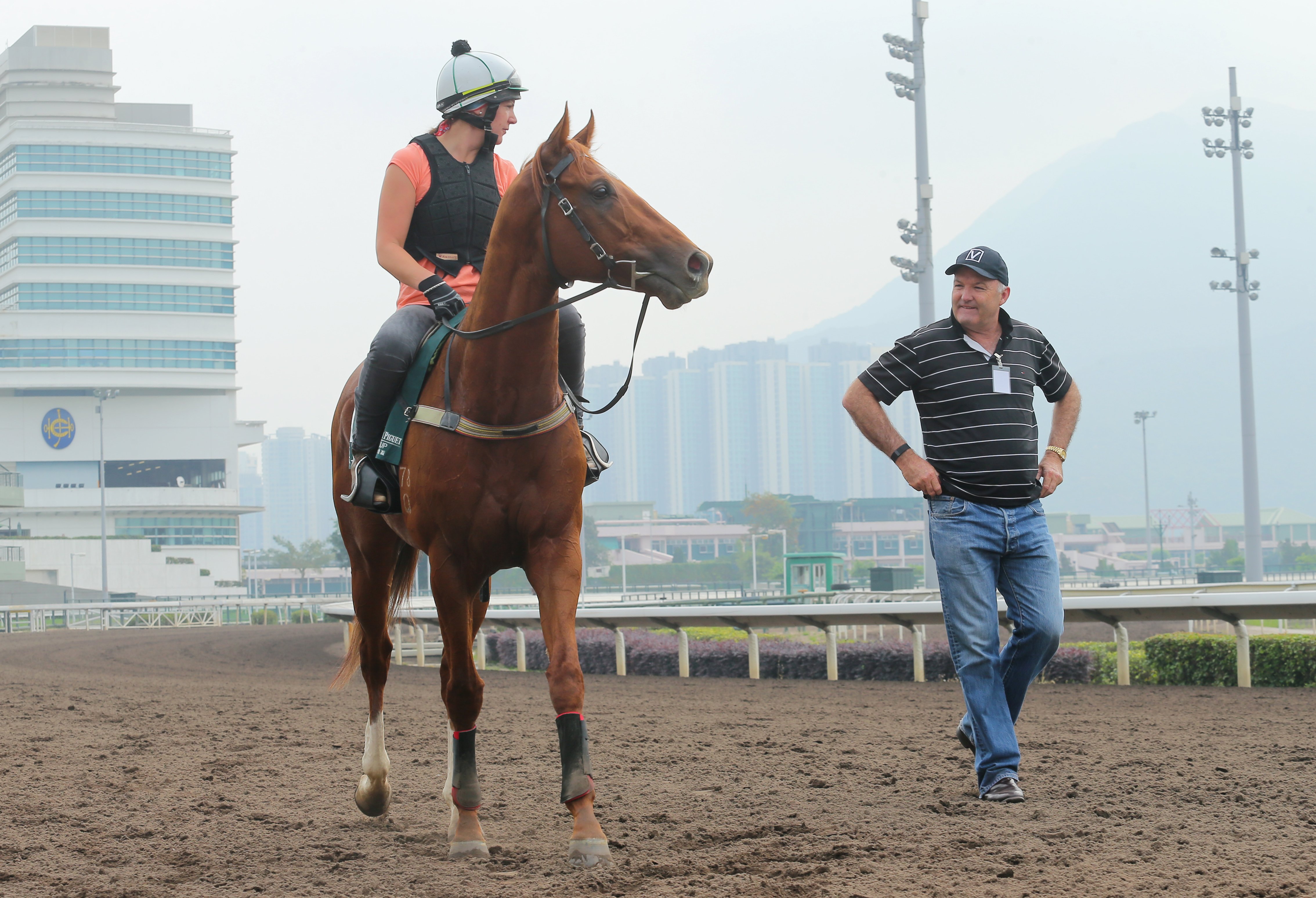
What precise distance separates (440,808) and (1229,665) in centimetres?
681

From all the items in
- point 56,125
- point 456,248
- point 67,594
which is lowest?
point 67,594

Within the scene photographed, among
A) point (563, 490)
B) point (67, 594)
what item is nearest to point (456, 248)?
point (563, 490)

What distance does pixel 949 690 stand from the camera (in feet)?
30.4

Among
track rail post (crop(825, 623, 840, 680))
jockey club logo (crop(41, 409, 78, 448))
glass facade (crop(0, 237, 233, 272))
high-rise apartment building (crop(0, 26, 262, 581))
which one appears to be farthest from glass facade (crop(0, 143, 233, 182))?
track rail post (crop(825, 623, 840, 680))

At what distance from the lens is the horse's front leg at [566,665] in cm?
365

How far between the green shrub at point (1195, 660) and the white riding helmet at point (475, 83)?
7.10m

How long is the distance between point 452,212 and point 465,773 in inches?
79.3

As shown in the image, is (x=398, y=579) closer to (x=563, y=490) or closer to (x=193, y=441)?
(x=563, y=490)

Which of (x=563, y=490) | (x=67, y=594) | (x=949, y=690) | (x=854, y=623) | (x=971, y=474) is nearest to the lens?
(x=563, y=490)

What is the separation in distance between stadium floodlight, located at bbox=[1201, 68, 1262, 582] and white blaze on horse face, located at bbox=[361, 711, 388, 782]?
75.0 ft

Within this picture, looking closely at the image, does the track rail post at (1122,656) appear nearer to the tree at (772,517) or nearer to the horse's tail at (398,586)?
the horse's tail at (398,586)

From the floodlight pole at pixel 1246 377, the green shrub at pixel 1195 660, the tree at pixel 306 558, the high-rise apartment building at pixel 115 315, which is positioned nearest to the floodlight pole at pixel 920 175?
the floodlight pole at pixel 1246 377

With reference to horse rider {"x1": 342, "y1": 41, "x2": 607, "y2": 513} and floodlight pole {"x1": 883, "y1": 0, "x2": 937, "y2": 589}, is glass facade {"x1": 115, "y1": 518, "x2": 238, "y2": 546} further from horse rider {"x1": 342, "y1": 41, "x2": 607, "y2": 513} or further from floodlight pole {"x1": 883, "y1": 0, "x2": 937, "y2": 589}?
horse rider {"x1": 342, "y1": 41, "x2": 607, "y2": 513}

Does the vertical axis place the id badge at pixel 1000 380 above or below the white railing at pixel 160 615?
above
